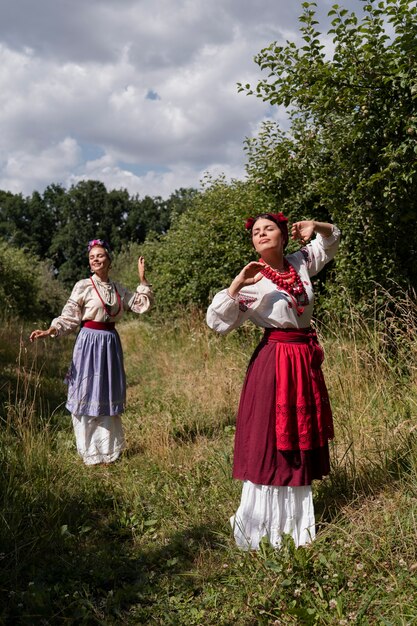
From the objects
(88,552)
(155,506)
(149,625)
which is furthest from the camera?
(155,506)

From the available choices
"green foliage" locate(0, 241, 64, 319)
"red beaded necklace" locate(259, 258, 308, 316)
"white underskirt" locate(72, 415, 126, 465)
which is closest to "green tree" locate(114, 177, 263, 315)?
"white underskirt" locate(72, 415, 126, 465)

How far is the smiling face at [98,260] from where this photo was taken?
5.02 meters

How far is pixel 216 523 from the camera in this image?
3.54m

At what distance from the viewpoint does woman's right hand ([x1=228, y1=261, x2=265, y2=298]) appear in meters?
2.90

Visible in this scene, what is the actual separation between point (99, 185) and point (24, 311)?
27.2 metres

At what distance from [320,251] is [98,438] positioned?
2805 mm

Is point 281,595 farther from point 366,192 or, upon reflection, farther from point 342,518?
point 366,192

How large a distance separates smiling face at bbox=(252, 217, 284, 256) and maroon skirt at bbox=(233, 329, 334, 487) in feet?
1.54

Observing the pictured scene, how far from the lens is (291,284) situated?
10.1 feet

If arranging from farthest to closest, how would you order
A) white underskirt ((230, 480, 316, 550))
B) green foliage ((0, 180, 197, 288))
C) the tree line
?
1. green foliage ((0, 180, 197, 288))
2. the tree line
3. white underskirt ((230, 480, 316, 550))

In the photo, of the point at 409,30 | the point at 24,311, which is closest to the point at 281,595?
the point at 409,30

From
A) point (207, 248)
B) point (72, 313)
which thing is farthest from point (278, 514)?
point (207, 248)

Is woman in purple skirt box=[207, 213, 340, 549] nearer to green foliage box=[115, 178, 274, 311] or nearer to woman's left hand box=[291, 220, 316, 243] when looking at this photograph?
woman's left hand box=[291, 220, 316, 243]

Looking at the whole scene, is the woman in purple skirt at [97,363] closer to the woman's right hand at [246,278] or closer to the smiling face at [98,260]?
the smiling face at [98,260]
